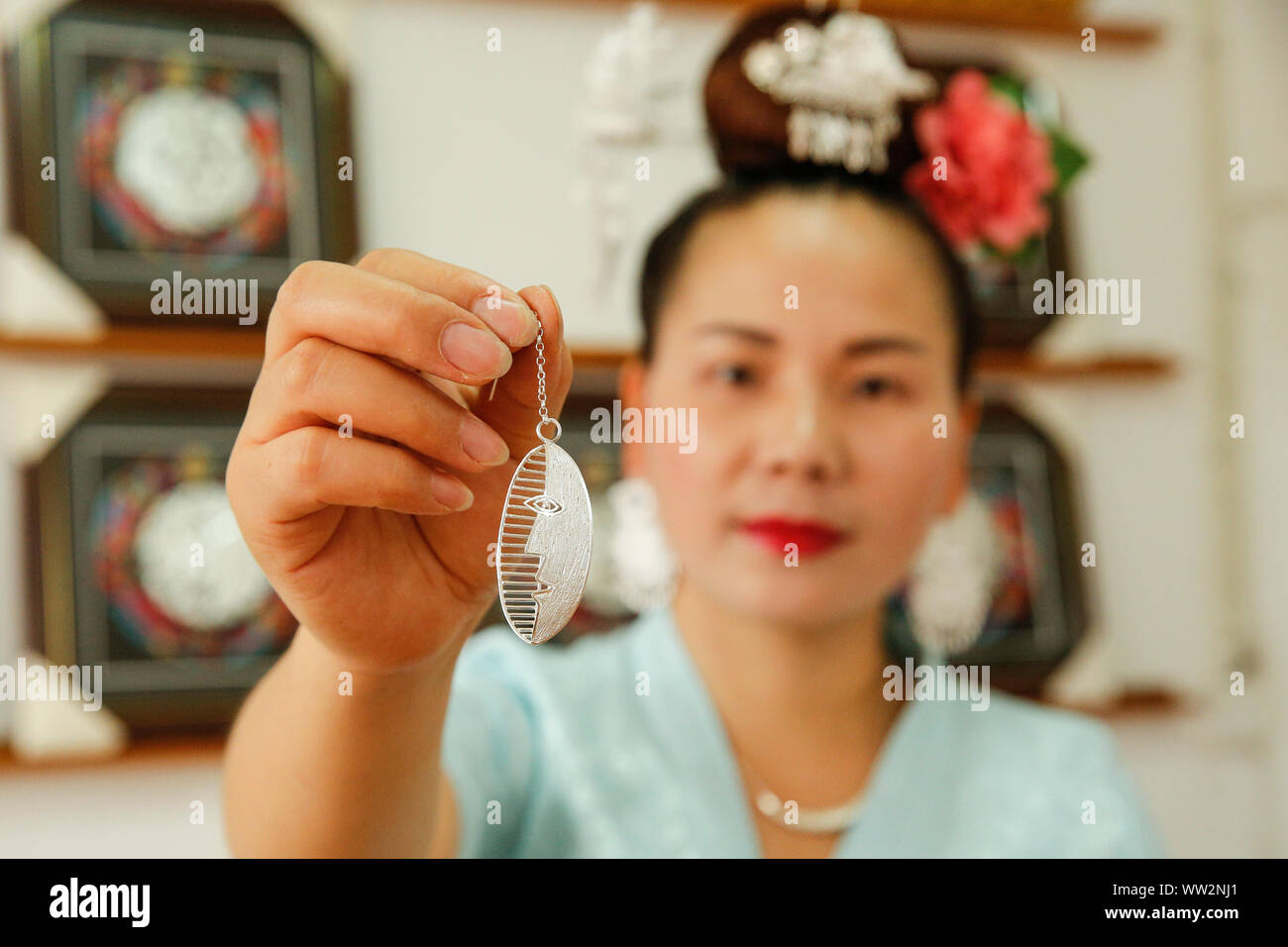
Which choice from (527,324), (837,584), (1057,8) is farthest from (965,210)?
(527,324)

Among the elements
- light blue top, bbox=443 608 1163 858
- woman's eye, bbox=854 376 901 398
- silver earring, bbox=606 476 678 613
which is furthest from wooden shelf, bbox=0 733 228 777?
woman's eye, bbox=854 376 901 398

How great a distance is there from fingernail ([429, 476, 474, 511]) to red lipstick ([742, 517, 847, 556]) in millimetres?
411

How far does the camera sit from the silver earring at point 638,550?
1.00 metres

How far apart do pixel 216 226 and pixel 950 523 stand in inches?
30.1

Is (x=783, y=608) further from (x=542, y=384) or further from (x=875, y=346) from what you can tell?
(x=542, y=384)

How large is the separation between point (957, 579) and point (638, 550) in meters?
0.35

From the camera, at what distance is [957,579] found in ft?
3.62

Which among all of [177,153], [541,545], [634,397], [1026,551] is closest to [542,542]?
[541,545]

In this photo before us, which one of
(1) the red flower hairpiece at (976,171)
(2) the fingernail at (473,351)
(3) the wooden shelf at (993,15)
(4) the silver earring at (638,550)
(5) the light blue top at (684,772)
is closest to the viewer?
(2) the fingernail at (473,351)

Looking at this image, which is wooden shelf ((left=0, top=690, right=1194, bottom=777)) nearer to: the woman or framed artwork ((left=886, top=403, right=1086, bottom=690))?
→ the woman

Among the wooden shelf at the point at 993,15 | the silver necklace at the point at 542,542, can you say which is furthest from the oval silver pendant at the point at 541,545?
the wooden shelf at the point at 993,15

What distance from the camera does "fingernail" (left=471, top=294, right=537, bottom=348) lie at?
348mm

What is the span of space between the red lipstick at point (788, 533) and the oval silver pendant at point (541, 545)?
0.36 meters

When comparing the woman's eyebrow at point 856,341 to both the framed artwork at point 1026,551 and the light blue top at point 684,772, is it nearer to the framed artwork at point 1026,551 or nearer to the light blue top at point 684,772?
the light blue top at point 684,772
